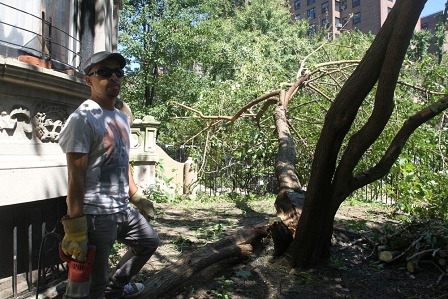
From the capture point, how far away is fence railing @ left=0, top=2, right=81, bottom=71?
349cm

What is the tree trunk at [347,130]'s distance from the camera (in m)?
3.11

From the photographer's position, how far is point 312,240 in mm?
4004

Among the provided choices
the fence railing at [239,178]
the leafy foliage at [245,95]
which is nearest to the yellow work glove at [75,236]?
the leafy foliage at [245,95]

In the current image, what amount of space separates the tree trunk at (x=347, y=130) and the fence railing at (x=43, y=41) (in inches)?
107

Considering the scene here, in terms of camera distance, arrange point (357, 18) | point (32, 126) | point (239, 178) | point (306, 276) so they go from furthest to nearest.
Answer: point (357, 18) < point (239, 178) < point (306, 276) < point (32, 126)

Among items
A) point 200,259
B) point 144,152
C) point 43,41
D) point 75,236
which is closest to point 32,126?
point 43,41

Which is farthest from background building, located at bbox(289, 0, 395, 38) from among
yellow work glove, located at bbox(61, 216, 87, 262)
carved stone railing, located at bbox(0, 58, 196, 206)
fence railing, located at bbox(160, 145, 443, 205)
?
yellow work glove, located at bbox(61, 216, 87, 262)

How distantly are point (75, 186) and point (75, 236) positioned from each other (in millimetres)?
287

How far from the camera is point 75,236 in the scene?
221 centimetres

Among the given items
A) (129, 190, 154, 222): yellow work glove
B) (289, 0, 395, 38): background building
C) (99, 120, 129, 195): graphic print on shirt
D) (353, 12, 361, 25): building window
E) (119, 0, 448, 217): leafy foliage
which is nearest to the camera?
(99, 120, 129, 195): graphic print on shirt

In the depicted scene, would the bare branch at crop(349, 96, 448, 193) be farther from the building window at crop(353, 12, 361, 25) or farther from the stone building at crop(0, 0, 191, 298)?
the building window at crop(353, 12, 361, 25)

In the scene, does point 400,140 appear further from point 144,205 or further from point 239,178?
point 239,178

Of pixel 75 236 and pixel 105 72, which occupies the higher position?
pixel 105 72

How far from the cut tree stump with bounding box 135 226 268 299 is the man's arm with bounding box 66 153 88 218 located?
3.78 feet
